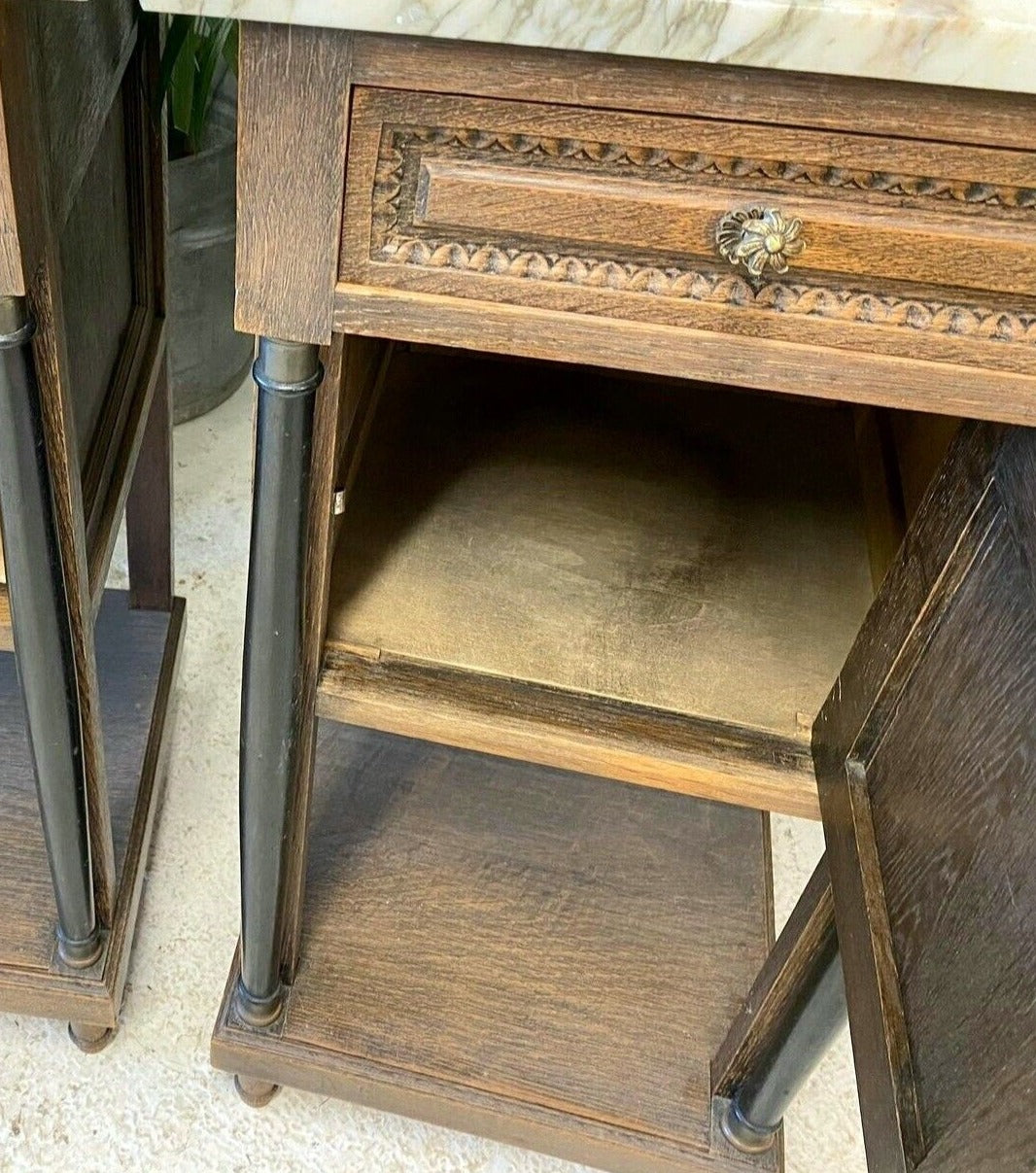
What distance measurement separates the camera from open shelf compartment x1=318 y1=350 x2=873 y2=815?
61cm

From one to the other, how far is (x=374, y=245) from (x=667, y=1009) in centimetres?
58

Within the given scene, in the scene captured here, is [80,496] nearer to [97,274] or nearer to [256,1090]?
[97,274]

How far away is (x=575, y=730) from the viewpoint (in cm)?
61

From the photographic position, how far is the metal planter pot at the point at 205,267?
1074 mm

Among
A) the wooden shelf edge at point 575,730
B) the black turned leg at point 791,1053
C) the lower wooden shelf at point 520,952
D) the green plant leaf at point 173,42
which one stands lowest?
the lower wooden shelf at point 520,952

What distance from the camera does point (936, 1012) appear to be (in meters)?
0.42

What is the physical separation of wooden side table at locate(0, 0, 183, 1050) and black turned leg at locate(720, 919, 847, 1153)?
425 mm

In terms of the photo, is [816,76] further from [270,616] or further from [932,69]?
[270,616]

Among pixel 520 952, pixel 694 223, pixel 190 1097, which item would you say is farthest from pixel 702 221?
pixel 190 1097

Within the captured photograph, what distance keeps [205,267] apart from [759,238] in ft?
2.80

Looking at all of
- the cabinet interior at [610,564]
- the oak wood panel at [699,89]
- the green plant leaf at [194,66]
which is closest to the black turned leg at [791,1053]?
the cabinet interior at [610,564]

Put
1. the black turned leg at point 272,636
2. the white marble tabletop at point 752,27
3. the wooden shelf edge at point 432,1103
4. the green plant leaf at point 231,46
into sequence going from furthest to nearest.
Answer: the green plant leaf at point 231,46
the wooden shelf edge at point 432,1103
the black turned leg at point 272,636
the white marble tabletop at point 752,27

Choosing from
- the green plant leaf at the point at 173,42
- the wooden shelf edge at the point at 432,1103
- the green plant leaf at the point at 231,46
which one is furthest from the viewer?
the green plant leaf at the point at 231,46

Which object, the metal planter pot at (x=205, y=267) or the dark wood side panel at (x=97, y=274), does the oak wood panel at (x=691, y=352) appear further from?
the metal planter pot at (x=205, y=267)
